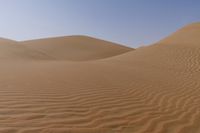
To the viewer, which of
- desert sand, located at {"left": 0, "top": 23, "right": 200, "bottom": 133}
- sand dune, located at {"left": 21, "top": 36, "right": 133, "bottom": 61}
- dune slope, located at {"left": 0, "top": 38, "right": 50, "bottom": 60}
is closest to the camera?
desert sand, located at {"left": 0, "top": 23, "right": 200, "bottom": 133}

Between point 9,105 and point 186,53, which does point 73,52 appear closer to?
point 186,53

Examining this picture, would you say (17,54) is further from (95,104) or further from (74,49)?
(74,49)

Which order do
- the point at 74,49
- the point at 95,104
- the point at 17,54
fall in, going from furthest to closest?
1. the point at 74,49
2. the point at 17,54
3. the point at 95,104

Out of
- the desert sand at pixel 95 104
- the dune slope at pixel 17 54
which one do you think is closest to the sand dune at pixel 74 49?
the dune slope at pixel 17 54

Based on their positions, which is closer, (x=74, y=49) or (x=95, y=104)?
(x=95, y=104)

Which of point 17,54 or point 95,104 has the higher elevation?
point 17,54

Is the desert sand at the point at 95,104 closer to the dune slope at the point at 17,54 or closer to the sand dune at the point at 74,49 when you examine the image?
the dune slope at the point at 17,54

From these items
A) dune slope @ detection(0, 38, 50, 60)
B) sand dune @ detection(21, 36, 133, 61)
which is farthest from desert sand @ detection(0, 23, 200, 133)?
sand dune @ detection(21, 36, 133, 61)

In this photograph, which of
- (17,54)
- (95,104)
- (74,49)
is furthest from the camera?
(74,49)

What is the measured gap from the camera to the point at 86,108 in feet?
15.1

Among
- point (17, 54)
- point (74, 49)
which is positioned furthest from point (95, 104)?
point (74, 49)

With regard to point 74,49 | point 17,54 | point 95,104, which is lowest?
point 95,104

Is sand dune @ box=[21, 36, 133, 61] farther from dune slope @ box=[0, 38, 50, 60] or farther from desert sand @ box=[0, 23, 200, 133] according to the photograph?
desert sand @ box=[0, 23, 200, 133]

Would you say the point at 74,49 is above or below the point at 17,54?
above
